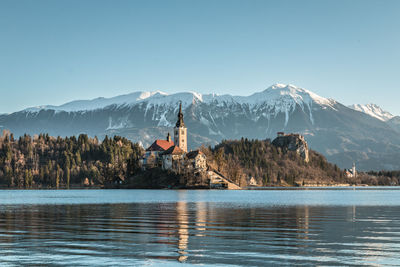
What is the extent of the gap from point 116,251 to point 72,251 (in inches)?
111

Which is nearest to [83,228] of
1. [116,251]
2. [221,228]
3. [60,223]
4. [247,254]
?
[60,223]

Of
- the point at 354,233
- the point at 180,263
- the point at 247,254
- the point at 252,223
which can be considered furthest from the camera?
the point at 252,223

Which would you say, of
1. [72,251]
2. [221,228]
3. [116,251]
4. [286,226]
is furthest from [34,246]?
[286,226]

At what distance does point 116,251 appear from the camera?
3462cm

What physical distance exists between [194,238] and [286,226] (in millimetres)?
13258

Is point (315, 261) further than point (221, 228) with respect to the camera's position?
No

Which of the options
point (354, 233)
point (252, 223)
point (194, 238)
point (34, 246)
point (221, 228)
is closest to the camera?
point (34, 246)

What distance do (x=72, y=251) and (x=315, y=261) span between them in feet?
49.7

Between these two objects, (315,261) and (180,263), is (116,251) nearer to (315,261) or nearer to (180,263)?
(180,263)

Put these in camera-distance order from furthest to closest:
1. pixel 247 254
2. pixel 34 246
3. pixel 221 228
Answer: pixel 221 228
pixel 34 246
pixel 247 254

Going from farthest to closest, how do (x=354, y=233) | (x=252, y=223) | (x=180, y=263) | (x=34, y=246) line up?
(x=252, y=223)
(x=354, y=233)
(x=34, y=246)
(x=180, y=263)

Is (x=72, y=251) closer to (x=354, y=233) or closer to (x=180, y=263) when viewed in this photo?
(x=180, y=263)

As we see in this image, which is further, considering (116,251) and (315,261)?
(116,251)

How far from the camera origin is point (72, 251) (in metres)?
34.8
